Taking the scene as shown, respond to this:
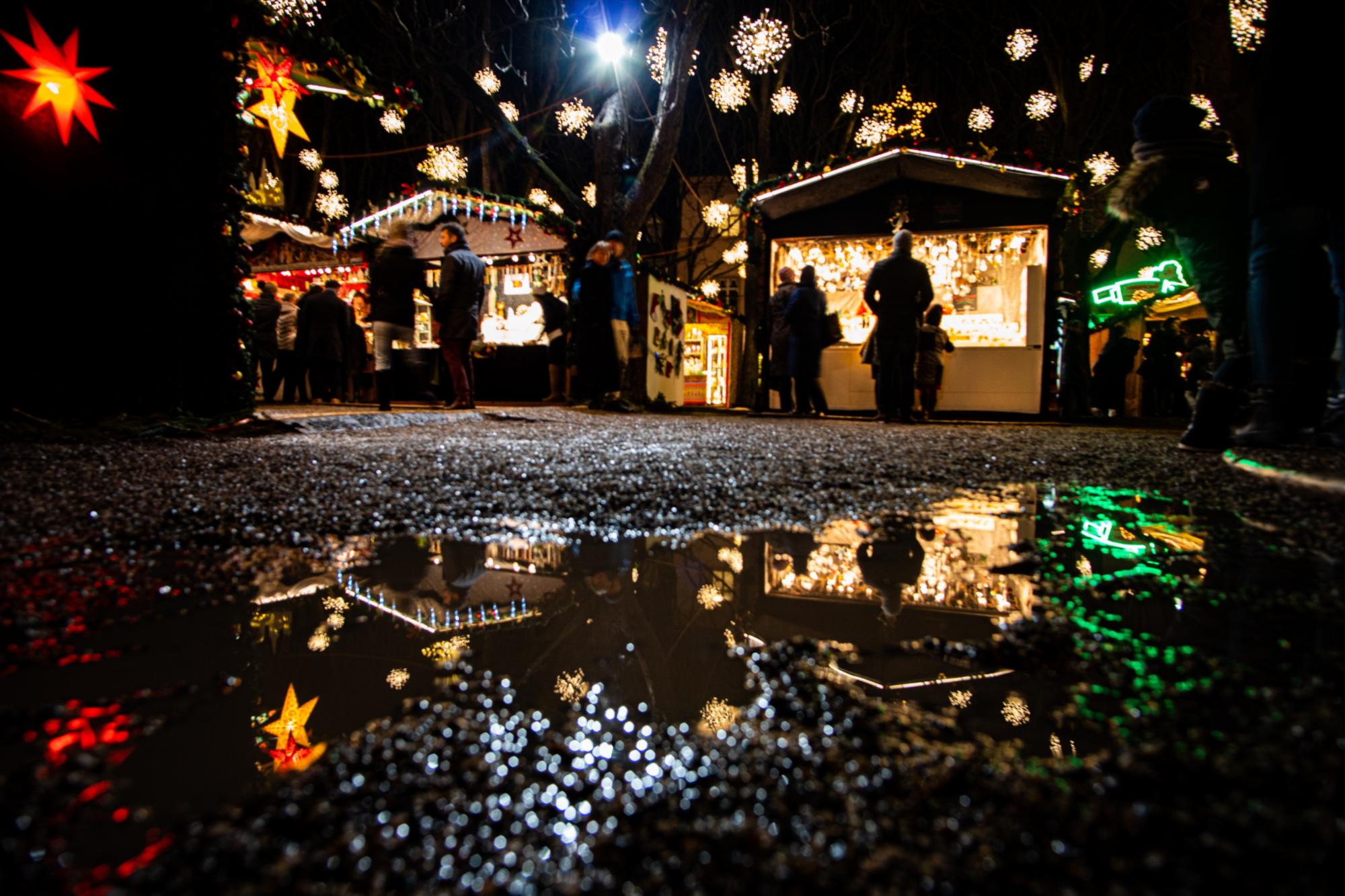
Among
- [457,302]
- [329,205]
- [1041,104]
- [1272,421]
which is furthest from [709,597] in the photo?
[329,205]

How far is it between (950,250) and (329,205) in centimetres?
1632

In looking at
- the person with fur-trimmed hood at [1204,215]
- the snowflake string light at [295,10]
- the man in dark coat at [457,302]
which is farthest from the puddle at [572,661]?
the man in dark coat at [457,302]

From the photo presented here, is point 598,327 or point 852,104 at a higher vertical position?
point 852,104

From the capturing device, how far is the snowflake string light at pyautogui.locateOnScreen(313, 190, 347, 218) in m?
18.8

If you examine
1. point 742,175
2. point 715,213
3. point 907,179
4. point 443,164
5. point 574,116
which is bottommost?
point 907,179

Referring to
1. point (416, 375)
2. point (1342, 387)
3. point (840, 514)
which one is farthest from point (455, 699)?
point (416, 375)

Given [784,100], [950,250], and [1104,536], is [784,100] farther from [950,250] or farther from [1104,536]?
[1104,536]

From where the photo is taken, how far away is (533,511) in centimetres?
187

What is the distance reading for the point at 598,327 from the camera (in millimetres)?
9406

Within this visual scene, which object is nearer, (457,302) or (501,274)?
(457,302)

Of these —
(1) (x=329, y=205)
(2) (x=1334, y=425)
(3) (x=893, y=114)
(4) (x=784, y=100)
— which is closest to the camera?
(2) (x=1334, y=425)

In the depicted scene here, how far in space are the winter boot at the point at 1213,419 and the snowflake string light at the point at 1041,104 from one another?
14.5m

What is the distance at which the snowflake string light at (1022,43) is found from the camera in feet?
47.3

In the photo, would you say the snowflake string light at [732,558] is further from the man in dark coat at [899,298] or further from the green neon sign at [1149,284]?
the green neon sign at [1149,284]
